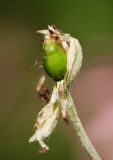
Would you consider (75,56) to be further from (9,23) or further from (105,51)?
(9,23)

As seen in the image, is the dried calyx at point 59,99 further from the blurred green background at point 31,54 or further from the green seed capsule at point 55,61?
the blurred green background at point 31,54

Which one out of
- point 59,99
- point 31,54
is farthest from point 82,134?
point 31,54

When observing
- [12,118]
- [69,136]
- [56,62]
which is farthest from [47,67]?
[12,118]

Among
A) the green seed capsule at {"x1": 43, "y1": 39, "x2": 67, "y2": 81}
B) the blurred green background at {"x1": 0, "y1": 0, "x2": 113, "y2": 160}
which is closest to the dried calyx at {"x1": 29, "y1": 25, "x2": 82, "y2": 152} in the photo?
the green seed capsule at {"x1": 43, "y1": 39, "x2": 67, "y2": 81}

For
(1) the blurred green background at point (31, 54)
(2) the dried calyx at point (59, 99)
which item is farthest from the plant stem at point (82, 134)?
(1) the blurred green background at point (31, 54)

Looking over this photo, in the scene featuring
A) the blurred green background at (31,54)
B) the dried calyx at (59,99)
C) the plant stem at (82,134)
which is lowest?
the plant stem at (82,134)

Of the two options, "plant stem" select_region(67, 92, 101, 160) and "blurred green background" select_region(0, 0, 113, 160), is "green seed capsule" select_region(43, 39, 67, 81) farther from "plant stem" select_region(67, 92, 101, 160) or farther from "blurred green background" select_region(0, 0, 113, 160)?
"blurred green background" select_region(0, 0, 113, 160)
